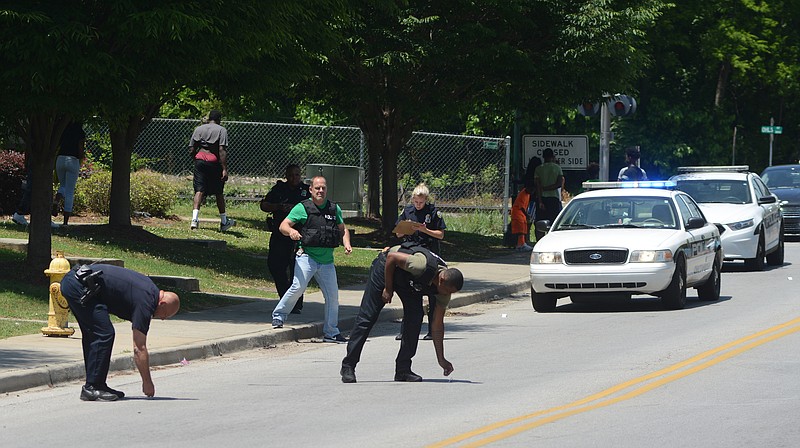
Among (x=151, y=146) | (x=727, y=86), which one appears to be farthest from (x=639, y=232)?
(x=727, y=86)

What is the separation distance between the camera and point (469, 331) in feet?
49.6

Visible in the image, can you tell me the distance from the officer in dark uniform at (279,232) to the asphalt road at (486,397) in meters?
1.45

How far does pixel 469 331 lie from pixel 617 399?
17.6 ft

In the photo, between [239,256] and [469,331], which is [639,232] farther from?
[239,256]

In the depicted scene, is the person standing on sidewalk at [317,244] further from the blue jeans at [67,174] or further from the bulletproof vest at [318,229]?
the blue jeans at [67,174]

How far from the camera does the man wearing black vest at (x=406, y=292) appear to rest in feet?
35.4

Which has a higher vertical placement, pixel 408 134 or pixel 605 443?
pixel 408 134

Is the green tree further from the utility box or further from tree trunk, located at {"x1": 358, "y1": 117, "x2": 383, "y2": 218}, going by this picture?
the utility box

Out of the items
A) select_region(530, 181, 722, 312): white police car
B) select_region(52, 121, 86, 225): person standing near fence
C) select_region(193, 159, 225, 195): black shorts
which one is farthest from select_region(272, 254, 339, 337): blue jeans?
select_region(193, 159, 225, 195): black shorts

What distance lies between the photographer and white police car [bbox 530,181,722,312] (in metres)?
16.2

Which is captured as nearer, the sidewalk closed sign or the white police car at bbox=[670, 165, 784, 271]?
the white police car at bbox=[670, 165, 784, 271]

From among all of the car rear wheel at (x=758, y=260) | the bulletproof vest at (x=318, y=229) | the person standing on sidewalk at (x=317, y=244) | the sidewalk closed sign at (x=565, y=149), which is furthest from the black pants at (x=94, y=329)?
the sidewalk closed sign at (x=565, y=149)

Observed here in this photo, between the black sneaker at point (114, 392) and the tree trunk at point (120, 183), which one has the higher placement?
the tree trunk at point (120, 183)

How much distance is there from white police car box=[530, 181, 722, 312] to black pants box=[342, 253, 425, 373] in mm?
5610
